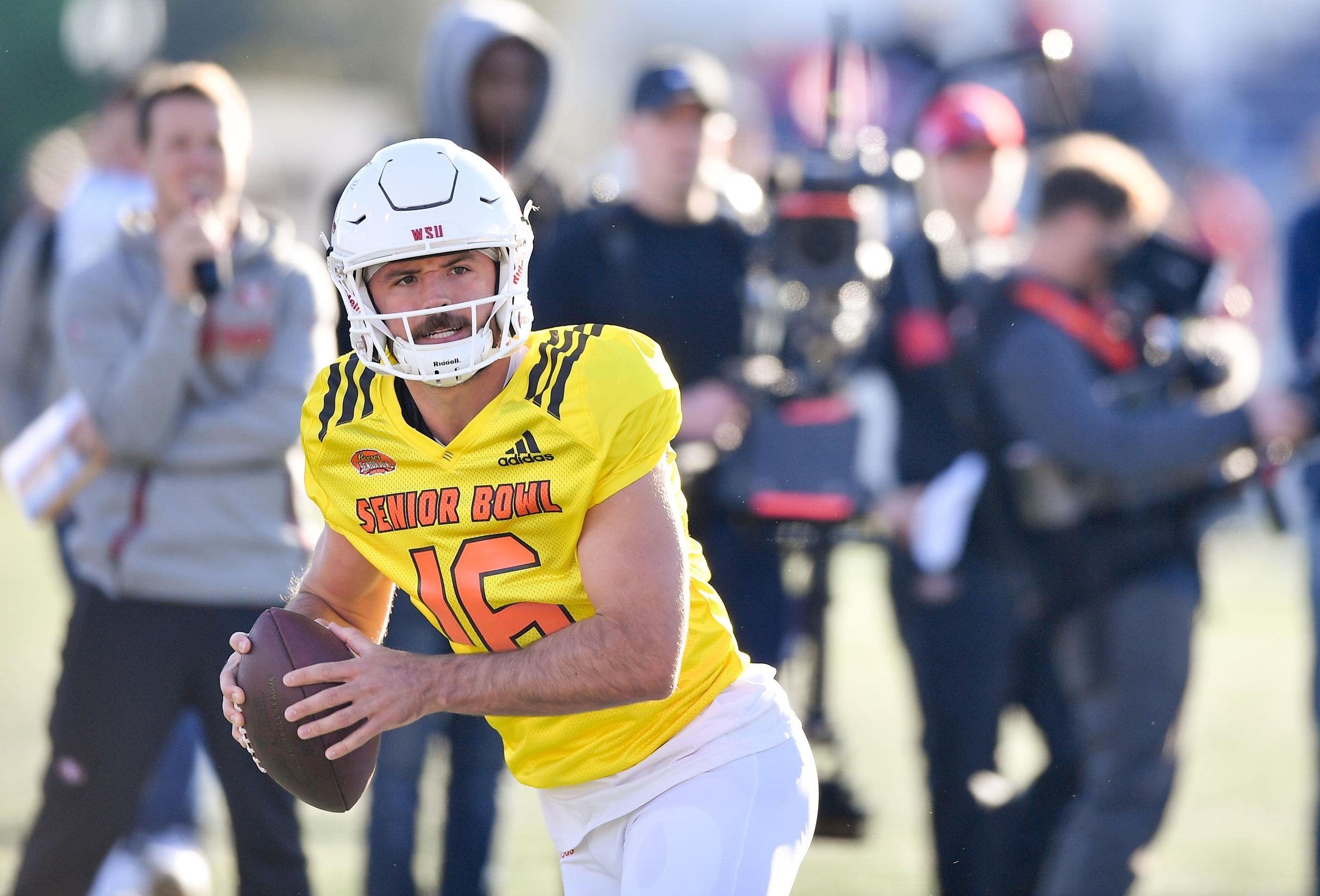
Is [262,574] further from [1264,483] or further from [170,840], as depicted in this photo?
[1264,483]

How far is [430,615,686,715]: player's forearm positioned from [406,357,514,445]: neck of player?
0.38 metres

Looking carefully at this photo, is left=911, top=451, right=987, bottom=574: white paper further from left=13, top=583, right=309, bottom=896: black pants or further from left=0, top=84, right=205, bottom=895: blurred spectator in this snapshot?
left=0, top=84, right=205, bottom=895: blurred spectator

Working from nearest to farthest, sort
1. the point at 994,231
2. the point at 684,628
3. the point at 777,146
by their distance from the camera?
1. the point at 684,628
2. the point at 994,231
3. the point at 777,146

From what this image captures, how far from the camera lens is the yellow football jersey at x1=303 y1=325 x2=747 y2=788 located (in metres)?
2.52

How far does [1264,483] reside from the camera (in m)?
4.20

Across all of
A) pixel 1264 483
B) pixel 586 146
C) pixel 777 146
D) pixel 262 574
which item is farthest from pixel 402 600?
pixel 586 146

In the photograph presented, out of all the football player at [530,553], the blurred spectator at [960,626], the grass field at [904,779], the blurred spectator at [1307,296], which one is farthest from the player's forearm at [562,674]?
the blurred spectator at [1307,296]

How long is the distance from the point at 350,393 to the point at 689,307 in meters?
1.59

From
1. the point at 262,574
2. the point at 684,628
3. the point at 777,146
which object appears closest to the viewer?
the point at 684,628

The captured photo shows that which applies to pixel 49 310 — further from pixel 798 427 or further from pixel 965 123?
pixel 965 123

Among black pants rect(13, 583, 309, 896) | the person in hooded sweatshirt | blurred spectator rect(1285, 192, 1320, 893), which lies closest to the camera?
black pants rect(13, 583, 309, 896)

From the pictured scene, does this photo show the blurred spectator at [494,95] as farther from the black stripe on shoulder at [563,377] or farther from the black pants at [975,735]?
the black stripe on shoulder at [563,377]

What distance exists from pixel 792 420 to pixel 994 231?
1299 millimetres

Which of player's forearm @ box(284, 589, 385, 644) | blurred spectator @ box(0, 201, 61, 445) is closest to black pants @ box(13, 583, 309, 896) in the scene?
Result: player's forearm @ box(284, 589, 385, 644)
